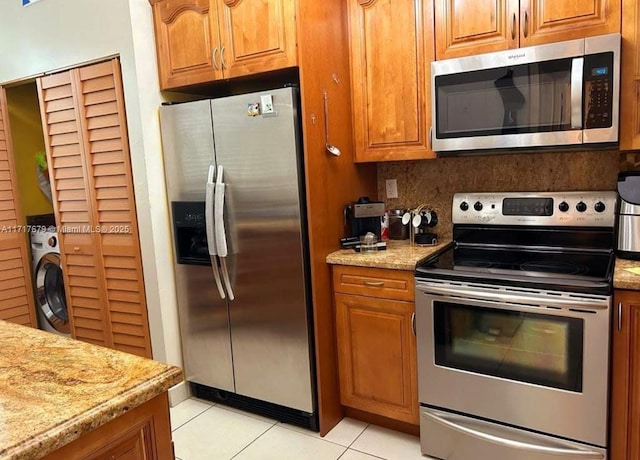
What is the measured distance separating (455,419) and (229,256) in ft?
4.31

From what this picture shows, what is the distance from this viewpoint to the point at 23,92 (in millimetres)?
3510

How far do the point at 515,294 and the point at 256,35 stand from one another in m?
1.63

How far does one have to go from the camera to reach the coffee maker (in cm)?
251

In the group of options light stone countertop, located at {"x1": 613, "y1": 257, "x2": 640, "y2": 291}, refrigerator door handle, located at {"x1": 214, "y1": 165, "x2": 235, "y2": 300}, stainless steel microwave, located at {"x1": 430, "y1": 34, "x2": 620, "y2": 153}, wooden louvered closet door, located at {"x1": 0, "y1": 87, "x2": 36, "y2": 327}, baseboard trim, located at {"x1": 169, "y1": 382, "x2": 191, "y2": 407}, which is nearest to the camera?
light stone countertop, located at {"x1": 613, "y1": 257, "x2": 640, "y2": 291}

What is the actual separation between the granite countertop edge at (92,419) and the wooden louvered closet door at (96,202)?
5.89 ft

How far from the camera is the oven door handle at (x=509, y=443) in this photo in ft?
6.04

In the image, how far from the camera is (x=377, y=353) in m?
2.33

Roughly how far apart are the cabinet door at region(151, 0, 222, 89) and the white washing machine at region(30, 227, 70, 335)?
161 centimetres

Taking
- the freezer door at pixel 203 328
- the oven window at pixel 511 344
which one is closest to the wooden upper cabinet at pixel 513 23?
the oven window at pixel 511 344

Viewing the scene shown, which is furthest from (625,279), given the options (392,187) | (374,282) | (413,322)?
(392,187)

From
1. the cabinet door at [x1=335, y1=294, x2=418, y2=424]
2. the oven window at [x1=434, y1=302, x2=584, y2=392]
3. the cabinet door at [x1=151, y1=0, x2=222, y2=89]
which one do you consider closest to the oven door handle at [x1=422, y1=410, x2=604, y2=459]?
the cabinet door at [x1=335, y1=294, x2=418, y2=424]

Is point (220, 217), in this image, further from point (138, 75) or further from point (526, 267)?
point (526, 267)

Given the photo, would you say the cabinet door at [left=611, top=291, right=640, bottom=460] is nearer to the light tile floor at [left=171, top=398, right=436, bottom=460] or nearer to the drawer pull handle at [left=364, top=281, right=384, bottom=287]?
the light tile floor at [left=171, top=398, right=436, bottom=460]

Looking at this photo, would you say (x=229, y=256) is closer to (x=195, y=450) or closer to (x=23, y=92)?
(x=195, y=450)
